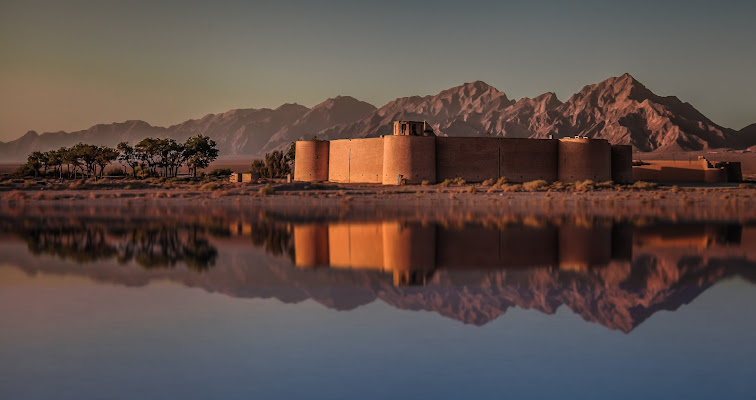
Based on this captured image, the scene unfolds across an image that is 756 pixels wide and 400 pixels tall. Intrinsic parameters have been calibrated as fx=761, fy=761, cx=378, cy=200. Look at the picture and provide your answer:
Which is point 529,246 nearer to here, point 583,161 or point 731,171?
point 583,161

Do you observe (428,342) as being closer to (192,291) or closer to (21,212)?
(192,291)

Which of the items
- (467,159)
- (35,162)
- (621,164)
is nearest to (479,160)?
(467,159)

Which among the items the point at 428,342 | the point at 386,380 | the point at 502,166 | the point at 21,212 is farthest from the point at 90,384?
the point at 502,166

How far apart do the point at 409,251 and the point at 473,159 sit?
38.4m

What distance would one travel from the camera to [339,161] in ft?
201

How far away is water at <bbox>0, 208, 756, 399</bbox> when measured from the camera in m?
6.94

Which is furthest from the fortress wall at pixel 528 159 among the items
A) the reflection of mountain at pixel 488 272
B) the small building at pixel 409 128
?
the reflection of mountain at pixel 488 272

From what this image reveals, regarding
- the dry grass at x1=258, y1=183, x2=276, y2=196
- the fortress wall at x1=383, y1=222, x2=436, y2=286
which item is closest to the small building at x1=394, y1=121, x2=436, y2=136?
the dry grass at x1=258, y1=183, x2=276, y2=196

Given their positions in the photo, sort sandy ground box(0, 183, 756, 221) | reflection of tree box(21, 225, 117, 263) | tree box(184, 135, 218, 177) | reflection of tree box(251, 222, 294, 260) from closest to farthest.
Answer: reflection of tree box(21, 225, 117, 263) → reflection of tree box(251, 222, 294, 260) → sandy ground box(0, 183, 756, 221) → tree box(184, 135, 218, 177)

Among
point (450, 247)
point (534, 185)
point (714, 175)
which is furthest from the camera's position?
point (714, 175)

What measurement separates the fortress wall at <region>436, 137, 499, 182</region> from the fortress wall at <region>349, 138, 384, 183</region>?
190 inches

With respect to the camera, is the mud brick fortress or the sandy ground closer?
the sandy ground

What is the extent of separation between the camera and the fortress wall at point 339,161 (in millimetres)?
60188

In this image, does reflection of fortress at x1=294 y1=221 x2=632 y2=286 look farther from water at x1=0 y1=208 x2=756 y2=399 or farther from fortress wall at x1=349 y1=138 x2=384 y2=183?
fortress wall at x1=349 y1=138 x2=384 y2=183
